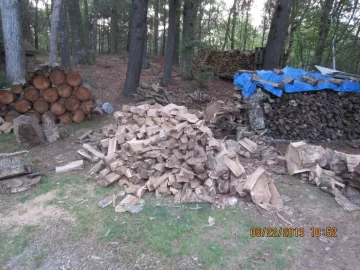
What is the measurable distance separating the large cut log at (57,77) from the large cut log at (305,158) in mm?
5629

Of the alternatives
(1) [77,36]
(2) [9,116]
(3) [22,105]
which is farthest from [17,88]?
(1) [77,36]

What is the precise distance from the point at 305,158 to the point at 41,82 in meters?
6.22

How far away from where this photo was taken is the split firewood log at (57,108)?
670 cm

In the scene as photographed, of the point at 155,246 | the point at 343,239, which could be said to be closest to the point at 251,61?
the point at 343,239

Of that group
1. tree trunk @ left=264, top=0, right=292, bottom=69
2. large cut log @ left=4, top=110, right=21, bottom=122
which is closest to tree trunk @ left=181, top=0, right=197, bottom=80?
tree trunk @ left=264, top=0, right=292, bottom=69

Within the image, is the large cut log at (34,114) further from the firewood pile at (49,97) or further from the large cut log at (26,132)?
the large cut log at (26,132)

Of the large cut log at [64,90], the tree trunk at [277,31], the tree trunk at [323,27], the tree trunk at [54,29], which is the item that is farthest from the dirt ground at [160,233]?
the tree trunk at [323,27]

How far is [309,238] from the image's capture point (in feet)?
10.4

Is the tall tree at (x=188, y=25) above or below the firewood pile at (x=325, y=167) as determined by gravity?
above

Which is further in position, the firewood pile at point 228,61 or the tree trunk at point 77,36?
the firewood pile at point 228,61

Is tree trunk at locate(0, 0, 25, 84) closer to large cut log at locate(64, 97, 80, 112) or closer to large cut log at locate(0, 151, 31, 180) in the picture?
large cut log at locate(64, 97, 80, 112)

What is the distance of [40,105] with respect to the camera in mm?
6578

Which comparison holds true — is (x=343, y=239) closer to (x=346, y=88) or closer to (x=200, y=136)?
(x=200, y=136)
